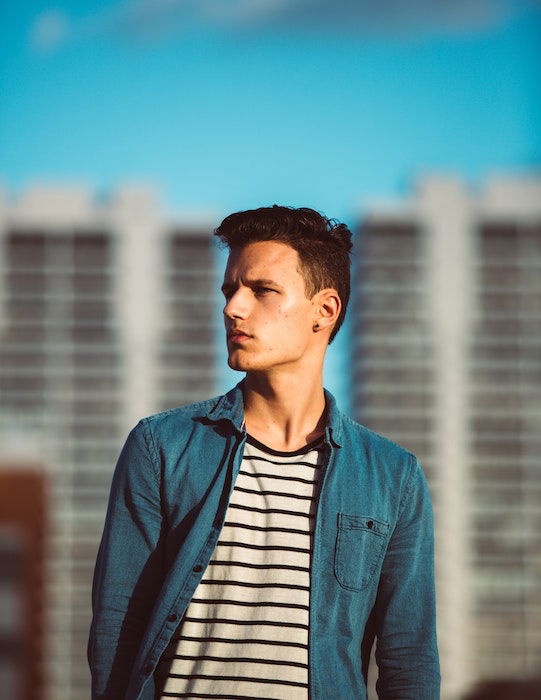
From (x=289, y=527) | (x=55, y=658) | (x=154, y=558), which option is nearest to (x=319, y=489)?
(x=289, y=527)

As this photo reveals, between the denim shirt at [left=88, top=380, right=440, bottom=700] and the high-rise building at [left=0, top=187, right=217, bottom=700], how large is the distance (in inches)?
3621

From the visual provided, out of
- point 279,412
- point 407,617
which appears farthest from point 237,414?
point 407,617

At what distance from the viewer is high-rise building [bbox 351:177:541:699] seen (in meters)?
94.9

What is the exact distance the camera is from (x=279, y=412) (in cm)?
257

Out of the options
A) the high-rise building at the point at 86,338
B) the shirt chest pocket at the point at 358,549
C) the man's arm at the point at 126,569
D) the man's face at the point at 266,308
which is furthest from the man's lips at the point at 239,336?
the high-rise building at the point at 86,338

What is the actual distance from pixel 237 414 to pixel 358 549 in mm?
399

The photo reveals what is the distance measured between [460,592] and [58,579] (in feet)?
115

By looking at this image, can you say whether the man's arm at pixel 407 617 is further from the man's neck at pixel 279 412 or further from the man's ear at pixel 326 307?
the man's ear at pixel 326 307

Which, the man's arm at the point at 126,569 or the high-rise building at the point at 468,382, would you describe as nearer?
the man's arm at the point at 126,569

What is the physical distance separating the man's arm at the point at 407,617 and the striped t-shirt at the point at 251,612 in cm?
22

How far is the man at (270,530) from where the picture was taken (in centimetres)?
231

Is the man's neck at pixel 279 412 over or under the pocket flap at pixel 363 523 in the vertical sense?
over

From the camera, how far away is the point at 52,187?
101m

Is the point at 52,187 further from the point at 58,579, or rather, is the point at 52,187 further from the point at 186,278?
the point at 58,579
